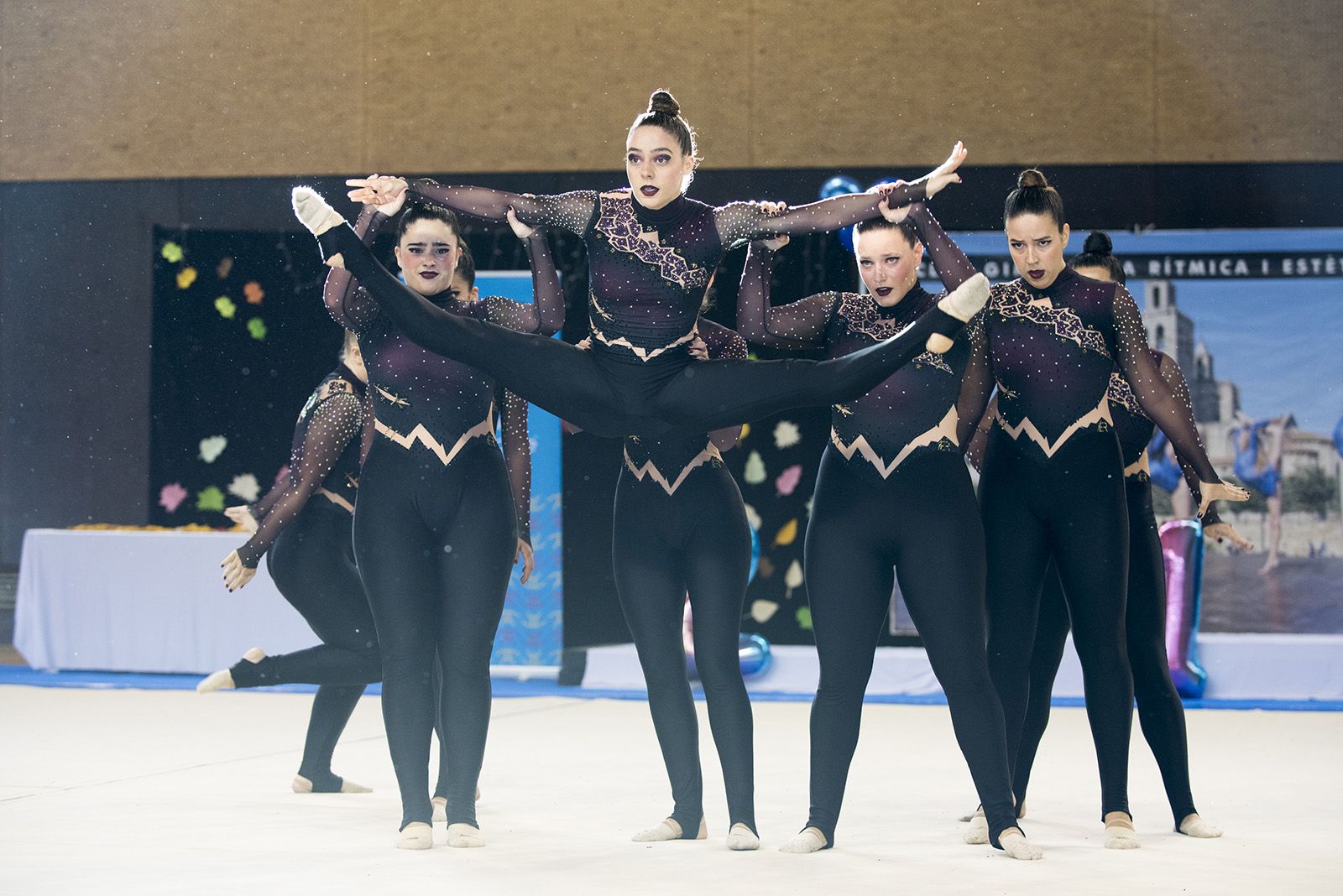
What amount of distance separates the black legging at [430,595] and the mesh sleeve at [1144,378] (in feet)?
→ 4.97

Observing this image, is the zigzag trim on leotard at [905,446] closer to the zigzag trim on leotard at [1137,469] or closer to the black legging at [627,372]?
the black legging at [627,372]

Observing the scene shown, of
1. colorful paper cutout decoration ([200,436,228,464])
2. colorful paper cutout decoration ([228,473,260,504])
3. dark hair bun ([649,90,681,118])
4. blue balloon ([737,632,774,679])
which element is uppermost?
dark hair bun ([649,90,681,118])

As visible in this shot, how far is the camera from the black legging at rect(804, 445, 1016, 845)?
3266 mm

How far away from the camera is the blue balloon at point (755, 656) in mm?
6949

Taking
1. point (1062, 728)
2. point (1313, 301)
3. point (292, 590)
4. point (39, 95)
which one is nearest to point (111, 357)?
Result: point (39, 95)

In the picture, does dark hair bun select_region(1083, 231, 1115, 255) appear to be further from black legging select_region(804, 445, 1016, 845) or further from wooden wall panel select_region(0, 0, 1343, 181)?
wooden wall panel select_region(0, 0, 1343, 181)

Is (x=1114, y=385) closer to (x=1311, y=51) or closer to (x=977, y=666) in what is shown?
(x=977, y=666)

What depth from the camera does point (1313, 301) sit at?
7578 mm

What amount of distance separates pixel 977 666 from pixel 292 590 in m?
1.95

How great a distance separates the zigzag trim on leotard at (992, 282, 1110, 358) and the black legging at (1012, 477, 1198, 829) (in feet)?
1.38

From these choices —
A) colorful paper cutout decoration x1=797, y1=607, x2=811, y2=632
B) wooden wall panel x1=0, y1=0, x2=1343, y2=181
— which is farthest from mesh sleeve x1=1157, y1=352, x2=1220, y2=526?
wooden wall panel x1=0, y1=0, x2=1343, y2=181

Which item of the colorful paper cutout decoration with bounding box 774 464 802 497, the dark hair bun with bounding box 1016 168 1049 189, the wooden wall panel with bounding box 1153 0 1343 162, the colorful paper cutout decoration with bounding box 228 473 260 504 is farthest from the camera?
the colorful paper cutout decoration with bounding box 228 473 260 504

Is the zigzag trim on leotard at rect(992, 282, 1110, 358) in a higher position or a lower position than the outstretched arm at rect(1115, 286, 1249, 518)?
higher

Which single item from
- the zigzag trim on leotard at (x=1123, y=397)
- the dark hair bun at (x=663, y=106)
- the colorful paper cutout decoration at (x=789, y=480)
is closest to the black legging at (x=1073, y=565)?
the zigzag trim on leotard at (x=1123, y=397)
